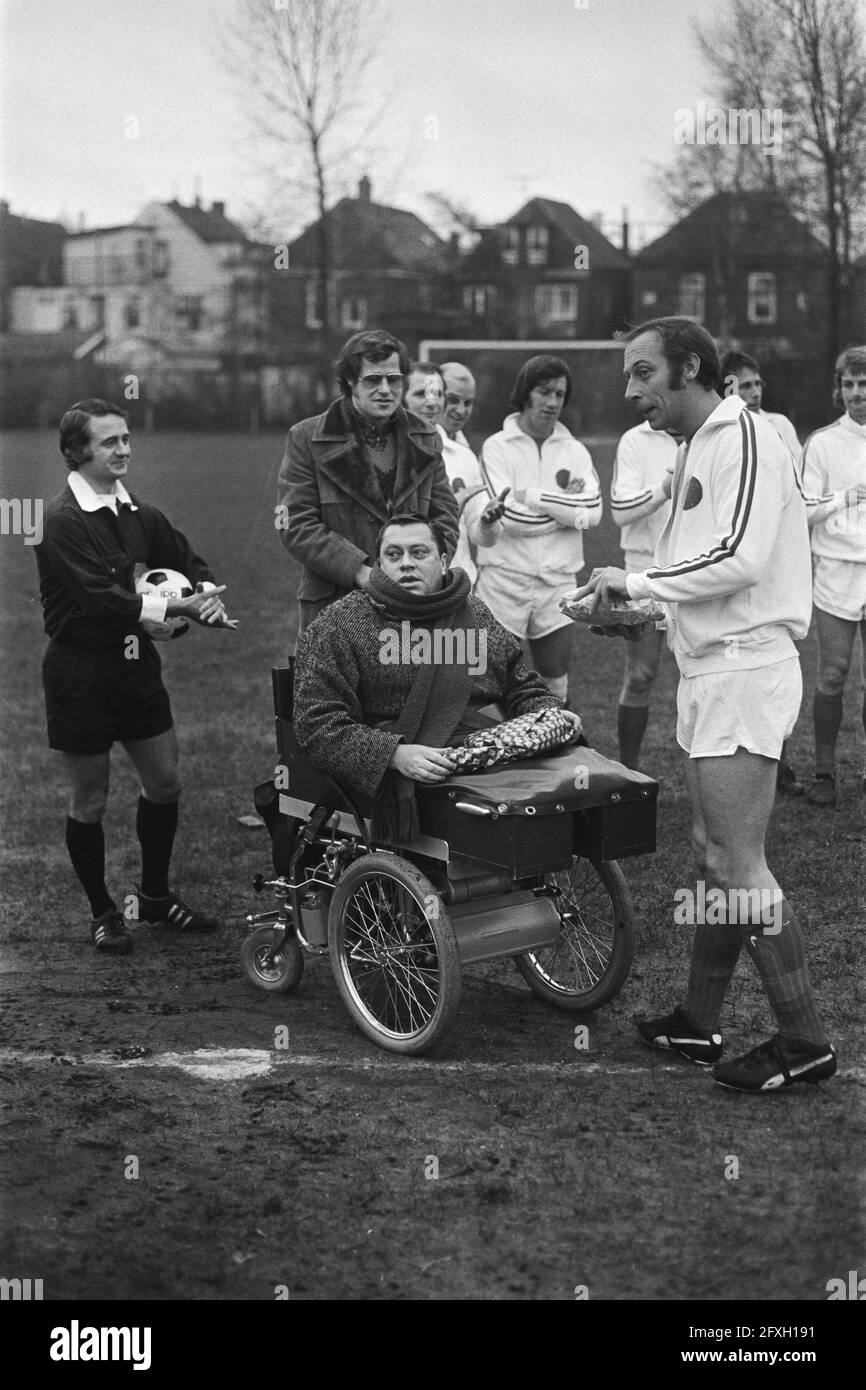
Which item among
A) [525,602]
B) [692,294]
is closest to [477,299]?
[692,294]

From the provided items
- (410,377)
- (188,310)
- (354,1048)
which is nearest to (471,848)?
(354,1048)

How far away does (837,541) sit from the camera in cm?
771

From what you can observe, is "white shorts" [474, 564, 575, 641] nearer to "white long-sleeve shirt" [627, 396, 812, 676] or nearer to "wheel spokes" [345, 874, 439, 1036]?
"wheel spokes" [345, 874, 439, 1036]

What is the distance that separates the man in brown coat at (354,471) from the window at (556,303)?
2448cm

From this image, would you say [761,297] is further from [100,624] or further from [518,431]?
[100,624]

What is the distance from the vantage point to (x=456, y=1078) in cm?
454

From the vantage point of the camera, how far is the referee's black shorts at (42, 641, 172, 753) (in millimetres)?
5852

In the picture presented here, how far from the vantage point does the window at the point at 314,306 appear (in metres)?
28.8

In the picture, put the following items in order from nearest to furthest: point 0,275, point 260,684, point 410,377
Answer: point 410,377
point 260,684
point 0,275

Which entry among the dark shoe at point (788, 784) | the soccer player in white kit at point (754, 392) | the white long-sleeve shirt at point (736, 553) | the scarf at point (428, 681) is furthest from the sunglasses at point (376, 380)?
the dark shoe at point (788, 784)

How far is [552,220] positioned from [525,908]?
2611 centimetres

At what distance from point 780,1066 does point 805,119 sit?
829 inches

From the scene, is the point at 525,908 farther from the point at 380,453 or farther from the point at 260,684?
the point at 260,684

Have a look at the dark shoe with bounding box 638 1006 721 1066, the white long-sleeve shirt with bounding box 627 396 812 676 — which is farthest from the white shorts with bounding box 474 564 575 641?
the white long-sleeve shirt with bounding box 627 396 812 676
